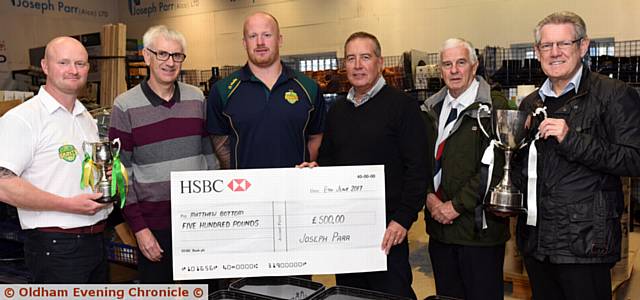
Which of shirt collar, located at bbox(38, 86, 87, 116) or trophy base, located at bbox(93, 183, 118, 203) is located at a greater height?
shirt collar, located at bbox(38, 86, 87, 116)

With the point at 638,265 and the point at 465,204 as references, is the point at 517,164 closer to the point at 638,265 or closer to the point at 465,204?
the point at 465,204

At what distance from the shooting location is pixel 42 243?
215 cm

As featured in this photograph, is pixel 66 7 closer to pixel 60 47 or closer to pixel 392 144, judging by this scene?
pixel 60 47

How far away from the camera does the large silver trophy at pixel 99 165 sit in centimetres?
195

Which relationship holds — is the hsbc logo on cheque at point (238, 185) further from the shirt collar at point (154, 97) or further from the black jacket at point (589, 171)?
the black jacket at point (589, 171)

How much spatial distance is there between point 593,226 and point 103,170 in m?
1.86

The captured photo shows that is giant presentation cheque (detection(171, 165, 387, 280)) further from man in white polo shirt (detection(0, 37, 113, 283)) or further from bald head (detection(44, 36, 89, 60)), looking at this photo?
bald head (detection(44, 36, 89, 60))

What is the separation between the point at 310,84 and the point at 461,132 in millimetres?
724

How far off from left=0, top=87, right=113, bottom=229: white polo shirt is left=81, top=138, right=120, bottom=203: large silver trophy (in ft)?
0.47

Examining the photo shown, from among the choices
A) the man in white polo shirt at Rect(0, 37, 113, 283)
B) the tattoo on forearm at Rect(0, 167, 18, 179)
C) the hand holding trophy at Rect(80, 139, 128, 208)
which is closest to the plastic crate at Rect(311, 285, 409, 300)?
the hand holding trophy at Rect(80, 139, 128, 208)

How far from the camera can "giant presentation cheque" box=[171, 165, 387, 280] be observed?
5.72 ft

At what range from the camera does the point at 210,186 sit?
5.74ft

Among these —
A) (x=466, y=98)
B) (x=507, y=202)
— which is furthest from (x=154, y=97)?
(x=507, y=202)

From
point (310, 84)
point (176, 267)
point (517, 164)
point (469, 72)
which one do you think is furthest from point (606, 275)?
point (176, 267)
